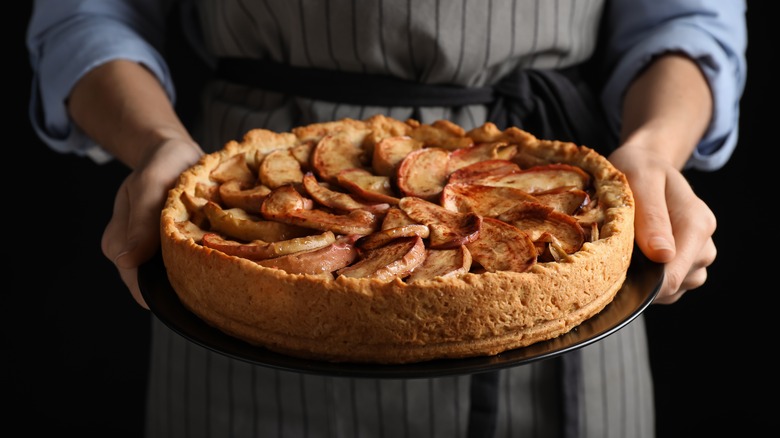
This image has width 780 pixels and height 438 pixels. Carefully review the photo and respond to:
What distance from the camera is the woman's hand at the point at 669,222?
154 cm

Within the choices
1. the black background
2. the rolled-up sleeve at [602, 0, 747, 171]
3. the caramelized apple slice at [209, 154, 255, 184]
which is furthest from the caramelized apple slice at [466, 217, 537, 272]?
the black background

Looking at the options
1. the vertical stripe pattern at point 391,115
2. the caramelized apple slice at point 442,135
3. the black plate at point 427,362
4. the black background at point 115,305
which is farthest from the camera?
the black background at point 115,305

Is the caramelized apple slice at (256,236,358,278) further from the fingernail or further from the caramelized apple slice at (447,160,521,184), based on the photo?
the fingernail

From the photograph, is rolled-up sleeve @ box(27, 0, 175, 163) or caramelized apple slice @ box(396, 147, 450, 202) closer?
caramelized apple slice @ box(396, 147, 450, 202)

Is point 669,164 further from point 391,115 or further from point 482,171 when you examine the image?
point 391,115

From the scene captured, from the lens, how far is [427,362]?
52.3 inches

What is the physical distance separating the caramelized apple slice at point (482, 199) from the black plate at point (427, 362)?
23cm

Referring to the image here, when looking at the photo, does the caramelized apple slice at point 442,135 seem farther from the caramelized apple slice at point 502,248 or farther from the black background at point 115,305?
the black background at point 115,305

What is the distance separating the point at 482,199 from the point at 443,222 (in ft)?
0.38

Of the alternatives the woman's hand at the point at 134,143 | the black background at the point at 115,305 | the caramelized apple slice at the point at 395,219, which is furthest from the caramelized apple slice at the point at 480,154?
the black background at the point at 115,305

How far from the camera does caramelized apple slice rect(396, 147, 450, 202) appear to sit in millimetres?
1616

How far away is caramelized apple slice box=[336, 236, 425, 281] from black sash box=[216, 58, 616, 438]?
64 centimetres

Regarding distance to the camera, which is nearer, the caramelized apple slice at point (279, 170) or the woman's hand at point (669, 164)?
the woman's hand at point (669, 164)

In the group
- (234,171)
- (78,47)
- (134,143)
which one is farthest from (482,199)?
(78,47)
